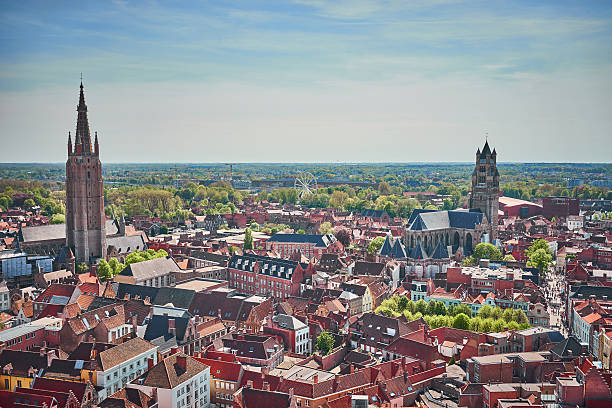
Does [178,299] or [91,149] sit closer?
[178,299]

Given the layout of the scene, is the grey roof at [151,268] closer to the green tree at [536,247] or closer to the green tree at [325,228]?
the green tree at [325,228]

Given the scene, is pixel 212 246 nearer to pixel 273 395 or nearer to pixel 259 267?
pixel 259 267

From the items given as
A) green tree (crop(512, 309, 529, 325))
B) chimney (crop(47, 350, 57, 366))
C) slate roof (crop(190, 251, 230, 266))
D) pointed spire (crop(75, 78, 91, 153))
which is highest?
pointed spire (crop(75, 78, 91, 153))

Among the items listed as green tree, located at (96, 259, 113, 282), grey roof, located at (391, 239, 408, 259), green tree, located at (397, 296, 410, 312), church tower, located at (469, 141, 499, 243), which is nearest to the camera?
green tree, located at (397, 296, 410, 312)

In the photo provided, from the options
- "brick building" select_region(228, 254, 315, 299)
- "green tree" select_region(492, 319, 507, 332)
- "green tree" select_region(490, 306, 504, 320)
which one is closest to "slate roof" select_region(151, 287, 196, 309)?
"brick building" select_region(228, 254, 315, 299)

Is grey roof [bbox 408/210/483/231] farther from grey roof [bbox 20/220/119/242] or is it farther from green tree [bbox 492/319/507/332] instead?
grey roof [bbox 20/220/119/242]

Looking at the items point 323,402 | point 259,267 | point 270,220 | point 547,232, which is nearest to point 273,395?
point 323,402

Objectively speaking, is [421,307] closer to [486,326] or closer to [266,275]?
[486,326]

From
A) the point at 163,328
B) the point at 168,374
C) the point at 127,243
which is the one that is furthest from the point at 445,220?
the point at 168,374
